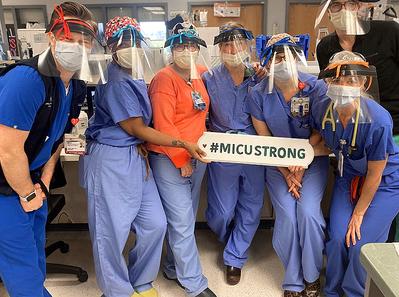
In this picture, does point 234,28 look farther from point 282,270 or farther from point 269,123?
point 282,270

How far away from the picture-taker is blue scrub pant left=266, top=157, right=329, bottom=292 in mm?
1765

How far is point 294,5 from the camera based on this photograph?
666cm

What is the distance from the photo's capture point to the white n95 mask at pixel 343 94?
4.72 feet

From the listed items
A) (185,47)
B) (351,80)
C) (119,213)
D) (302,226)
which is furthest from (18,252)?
(351,80)

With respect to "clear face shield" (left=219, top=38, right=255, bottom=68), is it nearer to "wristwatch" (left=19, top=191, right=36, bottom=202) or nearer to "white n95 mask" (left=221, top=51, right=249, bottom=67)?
"white n95 mask" (left=221, top=51, right=249, bottom=67)

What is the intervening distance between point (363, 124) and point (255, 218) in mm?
817

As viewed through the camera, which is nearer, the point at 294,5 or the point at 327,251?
the point at 327,251

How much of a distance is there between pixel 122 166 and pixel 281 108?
81cm

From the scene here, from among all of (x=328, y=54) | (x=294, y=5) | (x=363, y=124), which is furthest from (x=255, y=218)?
(x=294, y=5)

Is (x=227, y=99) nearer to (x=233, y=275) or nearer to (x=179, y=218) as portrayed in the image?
(x=179, y=218)

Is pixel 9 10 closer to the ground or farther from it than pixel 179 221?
farther from it

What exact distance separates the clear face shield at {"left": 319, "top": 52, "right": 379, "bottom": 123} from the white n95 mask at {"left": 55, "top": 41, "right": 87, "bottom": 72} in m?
0.99

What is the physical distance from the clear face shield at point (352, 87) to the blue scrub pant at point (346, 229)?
1.19ft

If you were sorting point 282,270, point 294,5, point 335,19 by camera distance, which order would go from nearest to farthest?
point 335,19 → point 282,270 → point 294,5
